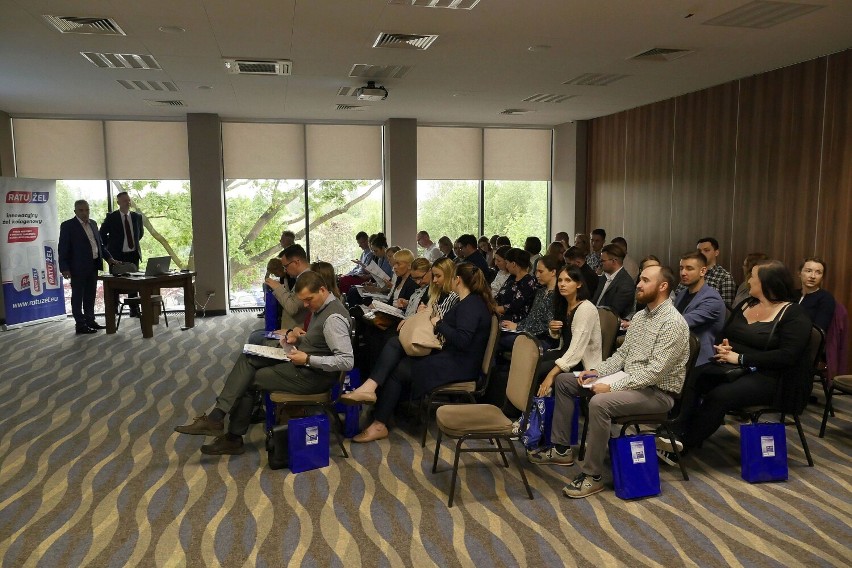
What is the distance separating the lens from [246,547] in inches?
134

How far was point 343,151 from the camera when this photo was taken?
11.9m

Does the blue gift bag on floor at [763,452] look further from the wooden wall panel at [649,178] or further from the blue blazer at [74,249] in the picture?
the blue blazer at [74,249]

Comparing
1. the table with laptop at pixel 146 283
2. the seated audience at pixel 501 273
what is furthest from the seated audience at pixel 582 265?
the table with laptop at pixel 146 283

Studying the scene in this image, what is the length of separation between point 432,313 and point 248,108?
21.4 ft

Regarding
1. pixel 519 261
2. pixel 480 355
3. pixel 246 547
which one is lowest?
pixel 246 547

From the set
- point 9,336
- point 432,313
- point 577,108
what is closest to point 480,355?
point 432,313

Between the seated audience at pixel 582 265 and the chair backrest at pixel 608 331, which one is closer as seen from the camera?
the chair backrest at pixel 608 331

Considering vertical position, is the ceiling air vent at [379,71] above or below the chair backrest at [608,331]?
above

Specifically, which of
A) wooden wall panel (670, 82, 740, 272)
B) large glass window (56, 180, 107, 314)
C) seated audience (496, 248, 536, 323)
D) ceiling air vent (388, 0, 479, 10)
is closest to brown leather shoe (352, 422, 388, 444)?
seated audience (496, 248, 536, 323)

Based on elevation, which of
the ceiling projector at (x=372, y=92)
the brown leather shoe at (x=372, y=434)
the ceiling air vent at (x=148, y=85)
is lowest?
the brown leather shoe at (x=372, y=434)

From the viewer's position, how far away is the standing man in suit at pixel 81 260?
30.4 ft

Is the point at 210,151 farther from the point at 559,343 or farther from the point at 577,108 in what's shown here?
the point at 559,343

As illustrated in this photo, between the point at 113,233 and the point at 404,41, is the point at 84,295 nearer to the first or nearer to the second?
the point at 113,233

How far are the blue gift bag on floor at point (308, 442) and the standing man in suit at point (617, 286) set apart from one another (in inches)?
114
